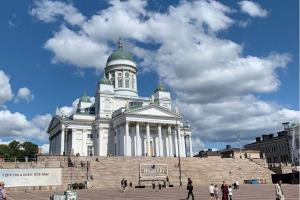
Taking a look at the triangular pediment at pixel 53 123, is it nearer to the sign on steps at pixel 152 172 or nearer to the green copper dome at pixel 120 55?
the green copper dome at pixel 120 55

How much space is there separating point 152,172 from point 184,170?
760 cm

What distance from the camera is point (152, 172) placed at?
53.8 m

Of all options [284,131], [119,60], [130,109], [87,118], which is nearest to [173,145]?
[130,109]

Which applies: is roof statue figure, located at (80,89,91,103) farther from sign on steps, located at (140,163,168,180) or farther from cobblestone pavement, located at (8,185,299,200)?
cobblestone pavement, located at (8,185,299,200)

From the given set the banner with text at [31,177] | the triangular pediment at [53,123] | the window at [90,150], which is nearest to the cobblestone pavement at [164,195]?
the banner with text at [31,177]

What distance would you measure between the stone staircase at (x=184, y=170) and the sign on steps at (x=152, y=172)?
3.48 ft

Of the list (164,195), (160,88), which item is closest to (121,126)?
(160,88)

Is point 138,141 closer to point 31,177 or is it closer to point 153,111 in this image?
point 153,111

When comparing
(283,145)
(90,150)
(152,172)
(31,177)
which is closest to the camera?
(31,177)

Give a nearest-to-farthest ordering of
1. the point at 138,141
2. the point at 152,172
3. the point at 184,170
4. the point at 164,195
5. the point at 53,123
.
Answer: the point at 164,195 → the point at 152,172 → the point at 184,170 → the point at 138,141 → the point at 53,123

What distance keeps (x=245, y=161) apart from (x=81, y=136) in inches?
1426

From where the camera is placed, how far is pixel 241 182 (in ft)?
198

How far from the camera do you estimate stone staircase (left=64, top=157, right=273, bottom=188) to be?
5224cm

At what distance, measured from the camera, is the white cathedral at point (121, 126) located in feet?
251
